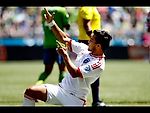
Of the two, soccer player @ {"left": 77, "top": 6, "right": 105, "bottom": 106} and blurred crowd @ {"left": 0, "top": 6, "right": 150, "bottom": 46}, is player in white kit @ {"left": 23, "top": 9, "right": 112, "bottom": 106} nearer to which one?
soccer player @ {"left": 77, "top": 6, "right": 105, "bottom": 106}

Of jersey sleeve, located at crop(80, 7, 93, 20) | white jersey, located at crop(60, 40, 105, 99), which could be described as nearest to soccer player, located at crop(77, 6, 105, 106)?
jersey sleeve, located at crop(80, 7, 93, 20)

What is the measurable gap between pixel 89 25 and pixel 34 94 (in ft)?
10.5

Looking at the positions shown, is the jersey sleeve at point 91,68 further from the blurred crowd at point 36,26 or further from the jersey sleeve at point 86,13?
the blurred crowd at point 36,26

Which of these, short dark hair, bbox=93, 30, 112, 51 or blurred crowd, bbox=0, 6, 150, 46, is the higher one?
short dark hair, bbox=93, 30, 112, 51

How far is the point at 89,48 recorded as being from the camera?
26.4 feet

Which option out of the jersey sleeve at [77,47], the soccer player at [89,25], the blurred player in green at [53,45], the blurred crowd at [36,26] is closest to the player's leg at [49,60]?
the blurred player in green at [53,45]

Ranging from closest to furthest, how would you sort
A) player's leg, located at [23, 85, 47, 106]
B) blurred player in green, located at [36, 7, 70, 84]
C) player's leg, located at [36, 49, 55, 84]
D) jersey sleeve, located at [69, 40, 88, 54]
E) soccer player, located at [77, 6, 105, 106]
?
player's leg, located at [23, 85, 47, 106] → jersey sleeve, located at [69, 40, 88, 54] → soccer player, located at [77, 6, 105, 106] → blurred player in green, located at [36, 7, 70, 84] → player's leg, located at [36, 49, 55, 84]

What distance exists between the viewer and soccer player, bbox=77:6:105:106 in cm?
1062

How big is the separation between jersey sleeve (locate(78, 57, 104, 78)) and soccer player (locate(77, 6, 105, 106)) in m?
2.66

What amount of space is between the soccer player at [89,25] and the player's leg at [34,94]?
2735 mm

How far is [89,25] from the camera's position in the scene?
423 inches

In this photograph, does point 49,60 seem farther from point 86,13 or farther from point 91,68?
point 91,68

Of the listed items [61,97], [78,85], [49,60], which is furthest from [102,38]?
[49,60]
